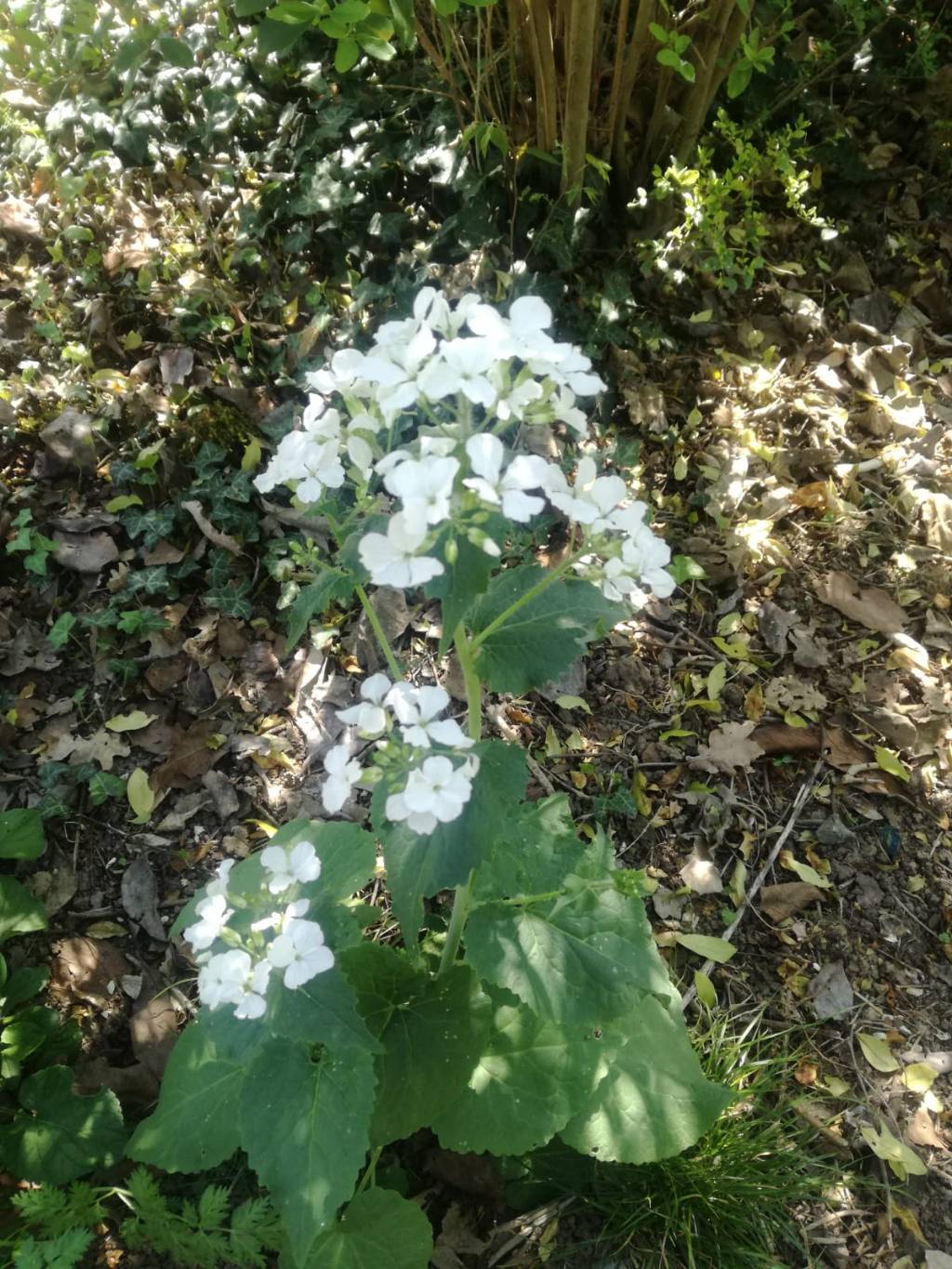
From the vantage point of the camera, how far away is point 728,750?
281 cm

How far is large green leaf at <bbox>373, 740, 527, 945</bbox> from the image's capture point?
135 cm

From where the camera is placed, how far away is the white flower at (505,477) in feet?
3.88

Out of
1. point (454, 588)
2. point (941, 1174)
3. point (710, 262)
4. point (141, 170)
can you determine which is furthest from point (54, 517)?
point (941, 1174)

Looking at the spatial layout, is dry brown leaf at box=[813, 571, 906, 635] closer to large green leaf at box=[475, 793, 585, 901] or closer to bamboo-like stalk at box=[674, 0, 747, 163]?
large green leaf at box=[475, 793, 585, 901]

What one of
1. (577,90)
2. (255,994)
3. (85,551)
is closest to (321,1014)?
(255,994)

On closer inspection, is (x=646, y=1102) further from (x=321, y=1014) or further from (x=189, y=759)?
(x=189, y=759)

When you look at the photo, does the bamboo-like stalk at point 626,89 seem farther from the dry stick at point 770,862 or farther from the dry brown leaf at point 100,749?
the dry brown leaf at point 100,749

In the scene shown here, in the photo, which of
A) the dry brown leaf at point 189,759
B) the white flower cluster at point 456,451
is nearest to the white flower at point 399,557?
the white flower cluster at point 456,451

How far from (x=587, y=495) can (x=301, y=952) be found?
87 centimetres

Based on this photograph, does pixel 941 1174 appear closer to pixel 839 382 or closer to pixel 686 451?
pixel 686 451

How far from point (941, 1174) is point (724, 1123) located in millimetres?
610

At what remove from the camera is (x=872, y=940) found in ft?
8.42

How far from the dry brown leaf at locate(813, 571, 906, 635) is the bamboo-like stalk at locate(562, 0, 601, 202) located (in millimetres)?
1714

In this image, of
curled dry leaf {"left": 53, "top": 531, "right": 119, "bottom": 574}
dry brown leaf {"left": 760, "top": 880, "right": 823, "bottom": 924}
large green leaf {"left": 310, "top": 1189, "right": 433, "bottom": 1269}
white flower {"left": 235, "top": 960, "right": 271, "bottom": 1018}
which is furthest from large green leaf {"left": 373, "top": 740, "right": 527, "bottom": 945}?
curled dry leaf {"left": 53, "top": 531, "right": 119, "bottom": 574}
